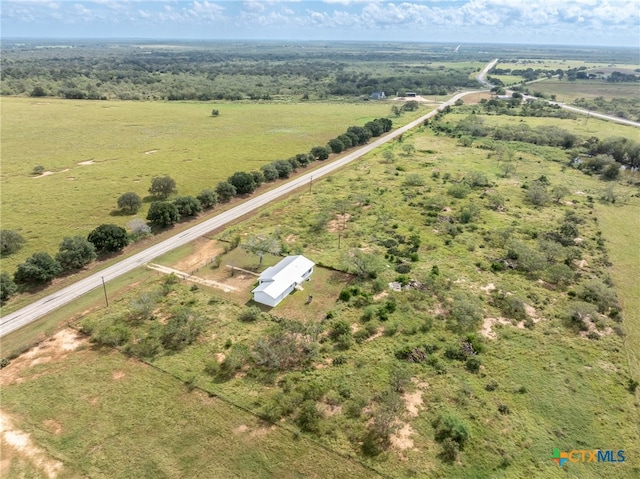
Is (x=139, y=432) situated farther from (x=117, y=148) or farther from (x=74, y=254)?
(x=117, y=148)

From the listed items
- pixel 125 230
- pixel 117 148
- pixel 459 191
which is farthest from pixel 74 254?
pixel 117 148

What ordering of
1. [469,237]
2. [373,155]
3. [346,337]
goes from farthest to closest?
[373,155], [469,237], [346,337]

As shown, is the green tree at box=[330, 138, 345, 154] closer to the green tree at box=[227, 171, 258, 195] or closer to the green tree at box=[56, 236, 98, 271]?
the green tree at box=[227, 171, 258, 195]

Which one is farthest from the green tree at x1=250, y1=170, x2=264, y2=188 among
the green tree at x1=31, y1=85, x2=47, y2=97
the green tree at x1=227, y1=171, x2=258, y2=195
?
the green tree at x1=31, y1=85, x2=47, y2=97

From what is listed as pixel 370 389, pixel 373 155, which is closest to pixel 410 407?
pixel 370 389

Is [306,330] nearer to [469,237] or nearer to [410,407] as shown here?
[410,407]

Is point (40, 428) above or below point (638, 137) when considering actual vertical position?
below
